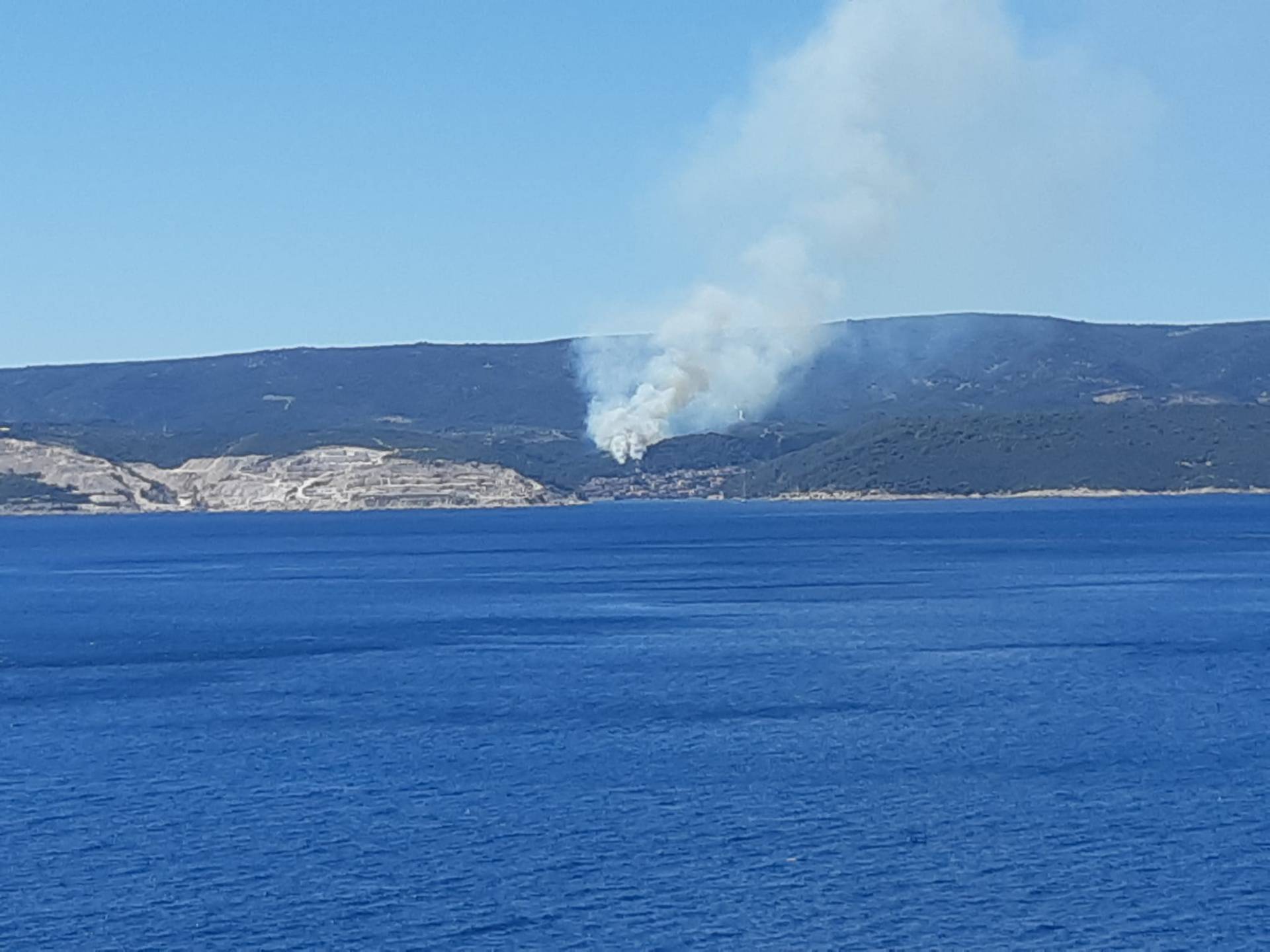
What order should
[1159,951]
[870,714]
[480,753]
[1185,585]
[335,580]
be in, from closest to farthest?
[1159,951] → [480,753] → [870,714] → [1185,585] → [335,580]

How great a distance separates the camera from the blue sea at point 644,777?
1612 inches

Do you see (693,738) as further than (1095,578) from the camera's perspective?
No

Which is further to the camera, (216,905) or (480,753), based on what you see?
(480,753)

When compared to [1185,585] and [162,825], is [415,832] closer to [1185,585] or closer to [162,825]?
[162,825]

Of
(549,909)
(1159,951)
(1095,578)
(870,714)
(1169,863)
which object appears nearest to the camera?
(1159,951)

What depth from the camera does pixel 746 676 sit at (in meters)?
77.2

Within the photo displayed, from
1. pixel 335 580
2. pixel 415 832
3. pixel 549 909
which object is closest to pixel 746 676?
pixel 415 832

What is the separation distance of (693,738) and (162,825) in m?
19.0

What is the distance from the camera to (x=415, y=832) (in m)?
48.4

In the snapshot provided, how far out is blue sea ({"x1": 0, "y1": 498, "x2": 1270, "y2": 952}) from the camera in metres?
40.9

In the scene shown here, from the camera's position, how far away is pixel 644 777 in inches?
2170

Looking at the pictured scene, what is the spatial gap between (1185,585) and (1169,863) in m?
80.7

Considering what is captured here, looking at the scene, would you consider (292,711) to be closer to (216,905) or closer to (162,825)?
(162,825)

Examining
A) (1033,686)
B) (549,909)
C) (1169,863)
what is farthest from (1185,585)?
(549,909)
